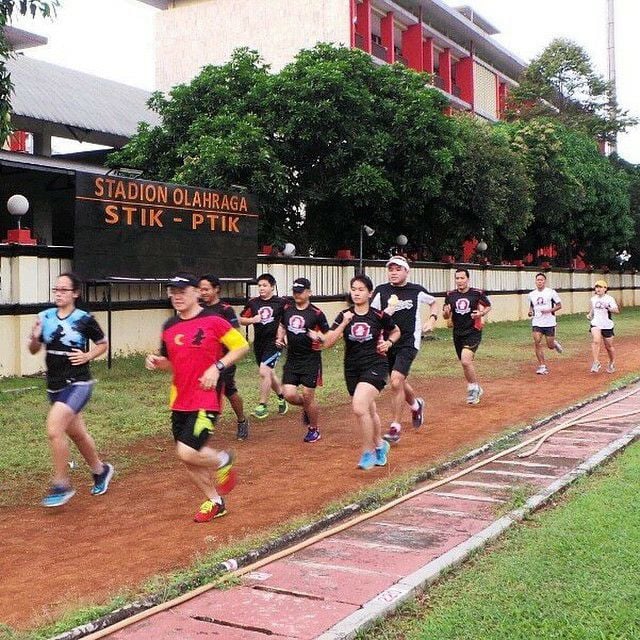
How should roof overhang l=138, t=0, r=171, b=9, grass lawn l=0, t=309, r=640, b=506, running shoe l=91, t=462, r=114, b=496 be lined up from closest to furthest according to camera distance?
running shoe l=91, t=462, r=114, b=496
grass lawn l=0, t=309, r=640, b=506
roof overhang l=138, t=0, r=171, b=9

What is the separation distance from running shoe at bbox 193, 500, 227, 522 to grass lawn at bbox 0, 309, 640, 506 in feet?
5.91

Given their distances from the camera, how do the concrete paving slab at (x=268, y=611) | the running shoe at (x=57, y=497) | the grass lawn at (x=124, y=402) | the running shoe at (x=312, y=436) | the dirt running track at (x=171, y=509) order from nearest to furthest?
1. the concrete paving slab at (x=268, y=611)
2. the dirt running track at (x=171, y=509)
3. the running shoe at (x=57, y=497)
4. the grass lawn at (x=124, y=402)
5. the running shoe at (x=312, y=436)

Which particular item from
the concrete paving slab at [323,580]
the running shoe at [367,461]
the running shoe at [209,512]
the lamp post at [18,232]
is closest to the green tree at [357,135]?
the lamp post at [18,232]

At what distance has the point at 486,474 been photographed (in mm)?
7242

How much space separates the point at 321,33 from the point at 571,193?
12.4m

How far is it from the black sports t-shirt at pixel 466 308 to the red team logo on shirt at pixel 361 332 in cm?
409

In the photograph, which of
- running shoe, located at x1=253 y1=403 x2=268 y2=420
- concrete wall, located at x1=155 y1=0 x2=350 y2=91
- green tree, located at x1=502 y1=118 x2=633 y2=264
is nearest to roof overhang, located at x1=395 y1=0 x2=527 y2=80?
concrete wall, located at x1=155 y1=0 x2=350 y2=91

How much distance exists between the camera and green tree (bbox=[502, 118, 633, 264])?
31.4 meters

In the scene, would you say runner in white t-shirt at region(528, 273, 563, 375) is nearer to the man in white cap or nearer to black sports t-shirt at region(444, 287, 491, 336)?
black sports t-shirt at region(444, 287, 491, 336)

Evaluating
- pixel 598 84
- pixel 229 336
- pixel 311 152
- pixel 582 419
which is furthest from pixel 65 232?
pixel 598 84

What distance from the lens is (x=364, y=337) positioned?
7.70 meters

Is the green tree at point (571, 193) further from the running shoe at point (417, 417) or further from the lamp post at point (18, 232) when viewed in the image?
the running shoe at point (417, 417)

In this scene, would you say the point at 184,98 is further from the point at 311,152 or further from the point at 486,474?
the point at 486,474

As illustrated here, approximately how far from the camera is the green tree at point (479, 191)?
2480cm
